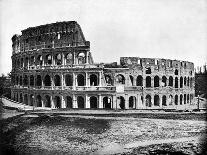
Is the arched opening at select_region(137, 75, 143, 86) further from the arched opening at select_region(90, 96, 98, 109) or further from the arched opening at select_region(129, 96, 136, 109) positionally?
the arched opening at select_region(90, 96, 98, 109)

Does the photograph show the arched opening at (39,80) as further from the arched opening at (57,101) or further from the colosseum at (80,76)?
the arched opening at (57,101)

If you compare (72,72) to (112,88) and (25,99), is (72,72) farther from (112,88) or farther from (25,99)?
(25,99)

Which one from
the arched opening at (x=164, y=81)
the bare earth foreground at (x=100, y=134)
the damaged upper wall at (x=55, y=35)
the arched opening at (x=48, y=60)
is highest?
the damaged upper wall at (x=55, y=35)

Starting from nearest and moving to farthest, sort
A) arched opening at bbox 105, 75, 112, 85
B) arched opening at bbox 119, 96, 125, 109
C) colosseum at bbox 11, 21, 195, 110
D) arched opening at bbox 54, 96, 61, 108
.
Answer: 1. colosseum at bbox 11, 21, 195, 110
2. arched opening at bbox 119, 96, 125, 109
3. arched opening at bbox 54, 96, 61, 108
4. arched opening at bbox 105, 75, 112, 85

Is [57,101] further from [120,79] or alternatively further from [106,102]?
[120,79]

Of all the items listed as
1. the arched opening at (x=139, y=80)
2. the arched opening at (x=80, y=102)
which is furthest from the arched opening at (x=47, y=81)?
the arched opening at (x=139, y=80)

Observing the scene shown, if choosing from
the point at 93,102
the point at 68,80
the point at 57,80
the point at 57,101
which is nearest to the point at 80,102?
the point at 93,102

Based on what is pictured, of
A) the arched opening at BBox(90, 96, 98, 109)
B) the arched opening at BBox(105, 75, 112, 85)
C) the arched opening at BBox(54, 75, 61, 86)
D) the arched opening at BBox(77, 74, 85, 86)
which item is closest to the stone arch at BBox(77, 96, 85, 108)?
the arched opening at BBox(90, 96, 98, 109)

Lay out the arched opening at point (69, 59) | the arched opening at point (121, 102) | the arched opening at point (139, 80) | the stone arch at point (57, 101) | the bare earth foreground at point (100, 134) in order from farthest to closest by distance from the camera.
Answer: the arched opening at point (69, 59), the arched opening at point (139, 80), the stone arch at point (57, 101), the arched opening at point (121, 102), the bare earth foreground at point (100, 134)

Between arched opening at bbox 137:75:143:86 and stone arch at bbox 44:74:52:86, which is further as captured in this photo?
stone arch at bbox 44:74:52:86
